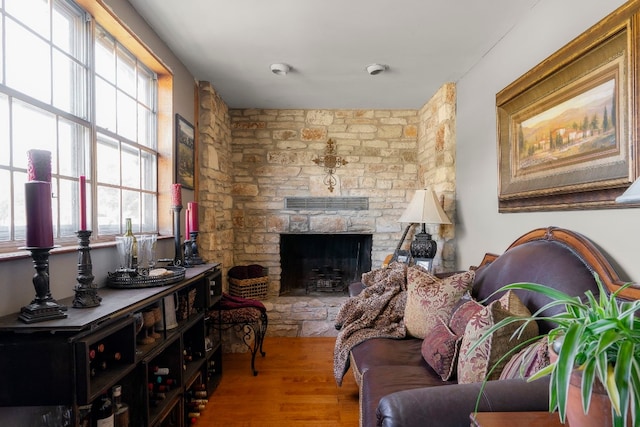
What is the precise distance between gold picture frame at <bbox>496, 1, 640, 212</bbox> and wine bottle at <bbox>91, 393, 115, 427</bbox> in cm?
228

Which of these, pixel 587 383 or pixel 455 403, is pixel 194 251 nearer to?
pixel 455 403

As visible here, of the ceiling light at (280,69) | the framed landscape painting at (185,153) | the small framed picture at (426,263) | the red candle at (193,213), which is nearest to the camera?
the red candle at (193,213)

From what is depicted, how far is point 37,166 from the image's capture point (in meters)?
1.19

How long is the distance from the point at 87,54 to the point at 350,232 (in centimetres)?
292

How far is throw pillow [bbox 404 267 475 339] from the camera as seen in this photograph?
2.05m

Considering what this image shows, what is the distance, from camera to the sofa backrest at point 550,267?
1.47 metres

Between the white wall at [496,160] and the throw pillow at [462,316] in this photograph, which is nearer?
the white wall at [496,160]

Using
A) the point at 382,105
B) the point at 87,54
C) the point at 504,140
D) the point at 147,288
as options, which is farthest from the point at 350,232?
the point at 87,54

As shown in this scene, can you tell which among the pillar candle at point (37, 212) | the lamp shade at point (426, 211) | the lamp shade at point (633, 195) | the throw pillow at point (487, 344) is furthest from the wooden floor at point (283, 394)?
the lamp shade at point (633, 195)

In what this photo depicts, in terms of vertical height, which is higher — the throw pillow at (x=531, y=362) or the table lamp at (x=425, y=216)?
the table lamp at (x=425, y=216)

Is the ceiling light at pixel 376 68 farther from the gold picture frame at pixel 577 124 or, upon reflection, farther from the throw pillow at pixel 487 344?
the throw pillow at pixel 487 344

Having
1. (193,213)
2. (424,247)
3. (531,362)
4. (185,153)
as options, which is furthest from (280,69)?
(531,362)

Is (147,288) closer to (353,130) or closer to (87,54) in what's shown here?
(87,54)

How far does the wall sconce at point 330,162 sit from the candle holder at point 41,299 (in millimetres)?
3075
